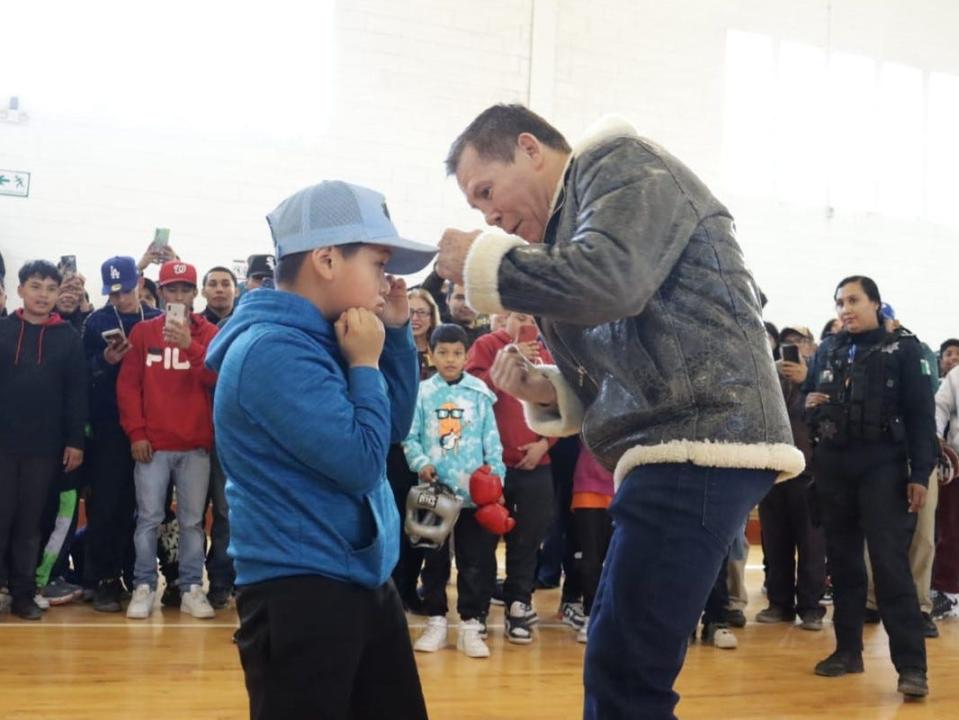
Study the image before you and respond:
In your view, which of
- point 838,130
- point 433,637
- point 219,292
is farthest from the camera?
point 838,130

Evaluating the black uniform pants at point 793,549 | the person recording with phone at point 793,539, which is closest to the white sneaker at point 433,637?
the person recording with phone at point 793,539

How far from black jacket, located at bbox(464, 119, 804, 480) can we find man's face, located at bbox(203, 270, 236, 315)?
14.2ft

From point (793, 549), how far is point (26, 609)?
4043 mm

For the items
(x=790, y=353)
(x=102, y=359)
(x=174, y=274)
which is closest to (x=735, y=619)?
(x=790, y=353)

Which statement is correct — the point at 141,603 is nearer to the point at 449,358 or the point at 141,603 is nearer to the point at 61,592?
the point at 61,592

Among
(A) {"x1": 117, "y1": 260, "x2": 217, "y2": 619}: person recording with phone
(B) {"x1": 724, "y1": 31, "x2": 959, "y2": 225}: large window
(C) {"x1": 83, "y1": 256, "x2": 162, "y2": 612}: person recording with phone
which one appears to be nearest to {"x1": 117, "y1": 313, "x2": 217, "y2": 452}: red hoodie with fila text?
(A) {"x1": 117, "y1": 260, "x2": 217, "y2": 619}: person recording with phone

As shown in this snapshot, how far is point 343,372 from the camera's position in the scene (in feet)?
6.42

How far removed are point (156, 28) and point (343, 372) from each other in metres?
7.50

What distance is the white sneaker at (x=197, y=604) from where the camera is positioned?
5.12m

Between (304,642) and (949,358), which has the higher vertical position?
(949,358)

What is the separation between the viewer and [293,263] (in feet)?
6.44

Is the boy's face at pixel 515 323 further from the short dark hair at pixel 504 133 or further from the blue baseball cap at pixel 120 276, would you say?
the blue baseball cap at pixel 120 276

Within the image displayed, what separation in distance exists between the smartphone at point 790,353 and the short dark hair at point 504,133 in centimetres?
413

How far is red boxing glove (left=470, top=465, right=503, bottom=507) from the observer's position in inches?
189
